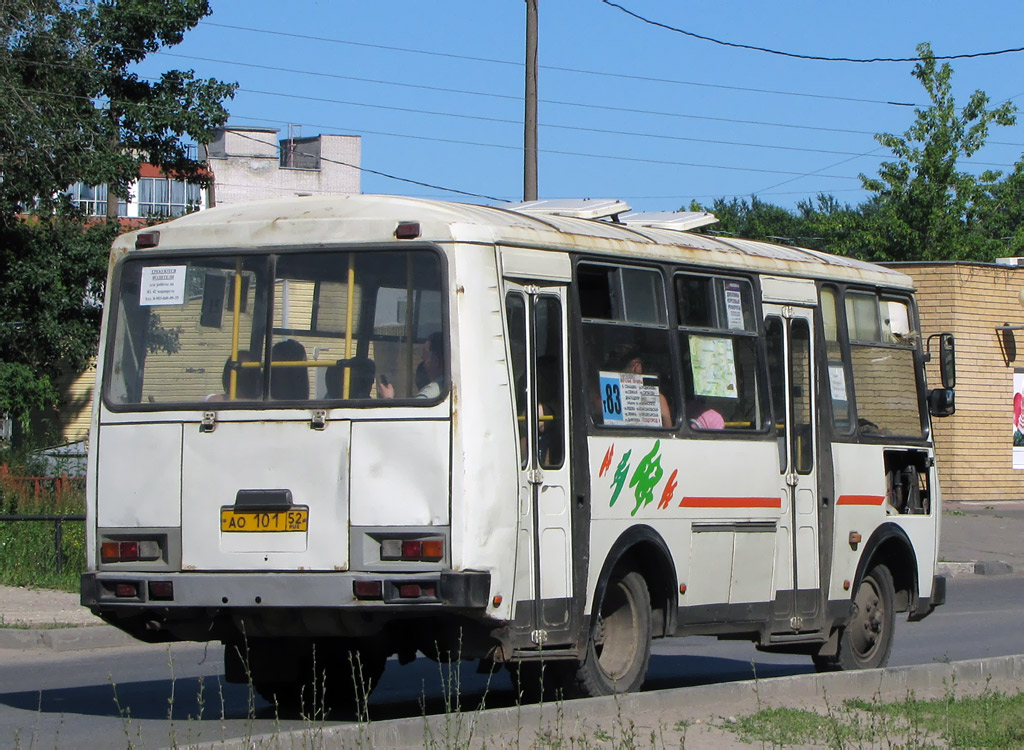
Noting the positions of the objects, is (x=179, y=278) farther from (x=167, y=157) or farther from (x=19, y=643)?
(x=167, y=157)

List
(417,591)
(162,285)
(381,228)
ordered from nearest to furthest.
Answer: (417,591)
(381,228)
(162,285)

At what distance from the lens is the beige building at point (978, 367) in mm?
32344

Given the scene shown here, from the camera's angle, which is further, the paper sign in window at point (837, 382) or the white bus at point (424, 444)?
the paper sign in window at point (837, 382)

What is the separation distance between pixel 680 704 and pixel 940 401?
4.89 metres

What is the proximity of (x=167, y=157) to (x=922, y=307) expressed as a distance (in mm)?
15969

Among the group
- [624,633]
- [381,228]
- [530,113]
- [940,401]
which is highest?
[530,113]

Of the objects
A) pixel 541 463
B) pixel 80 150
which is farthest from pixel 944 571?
pixel 80 150

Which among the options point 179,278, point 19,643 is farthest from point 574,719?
point 19,643

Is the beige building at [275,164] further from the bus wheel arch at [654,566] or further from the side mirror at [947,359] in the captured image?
the bus wheel arch at [654,566]

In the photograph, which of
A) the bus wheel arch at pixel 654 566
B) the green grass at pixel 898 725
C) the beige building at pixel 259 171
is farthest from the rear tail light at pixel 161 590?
the beige building at pixel 259 171

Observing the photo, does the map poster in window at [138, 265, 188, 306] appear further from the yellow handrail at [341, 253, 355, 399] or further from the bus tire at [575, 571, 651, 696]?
the bus tire at [575, 571, 651, 696]

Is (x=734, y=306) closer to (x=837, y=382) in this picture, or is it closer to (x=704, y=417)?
(x=704, y=417)

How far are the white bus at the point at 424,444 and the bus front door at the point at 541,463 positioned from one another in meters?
0.02

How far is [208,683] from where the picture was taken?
11.2 metres
